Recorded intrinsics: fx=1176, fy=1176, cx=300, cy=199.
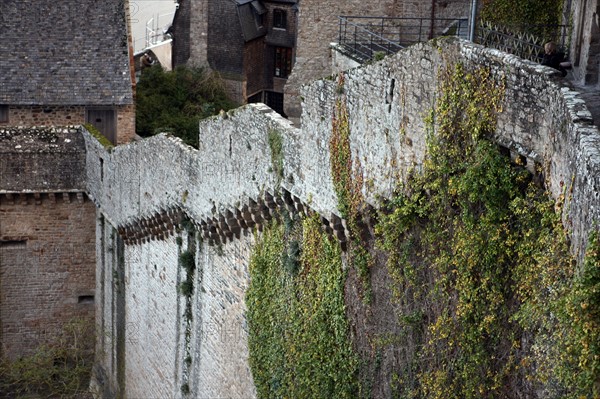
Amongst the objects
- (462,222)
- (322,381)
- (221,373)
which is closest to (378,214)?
(462,222)

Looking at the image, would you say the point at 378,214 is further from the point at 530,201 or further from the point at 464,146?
the point at 530,201

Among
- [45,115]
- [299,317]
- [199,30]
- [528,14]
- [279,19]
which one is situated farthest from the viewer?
[279,19]

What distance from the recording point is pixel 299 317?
18234 mm

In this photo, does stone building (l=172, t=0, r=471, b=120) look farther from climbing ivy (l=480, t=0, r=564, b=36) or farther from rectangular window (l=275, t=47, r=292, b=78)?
climbing ivy (l=480, t=0, r=564, b=36)

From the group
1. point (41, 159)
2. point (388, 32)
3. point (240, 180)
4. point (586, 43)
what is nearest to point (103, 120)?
point (41, 159)

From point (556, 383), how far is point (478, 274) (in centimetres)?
209

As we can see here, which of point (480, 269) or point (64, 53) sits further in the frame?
point (64, 53)

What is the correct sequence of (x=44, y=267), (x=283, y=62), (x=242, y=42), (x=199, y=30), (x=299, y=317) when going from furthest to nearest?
(x=283, y=62)
(x=242, y=42)
(x=199, y=30)
(x=44, y=267)
(x=299, y=317)

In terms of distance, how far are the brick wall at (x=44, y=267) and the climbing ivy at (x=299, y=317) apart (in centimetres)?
1242

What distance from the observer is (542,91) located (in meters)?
11.8

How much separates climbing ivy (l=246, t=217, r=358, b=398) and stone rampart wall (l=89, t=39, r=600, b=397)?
0.53 meters

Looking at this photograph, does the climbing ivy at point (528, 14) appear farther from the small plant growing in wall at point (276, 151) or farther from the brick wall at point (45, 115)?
the brick wall at point (45, 115)

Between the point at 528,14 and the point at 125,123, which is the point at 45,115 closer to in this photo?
the point at 125,123

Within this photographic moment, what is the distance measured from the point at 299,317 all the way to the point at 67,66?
15.6 meters
